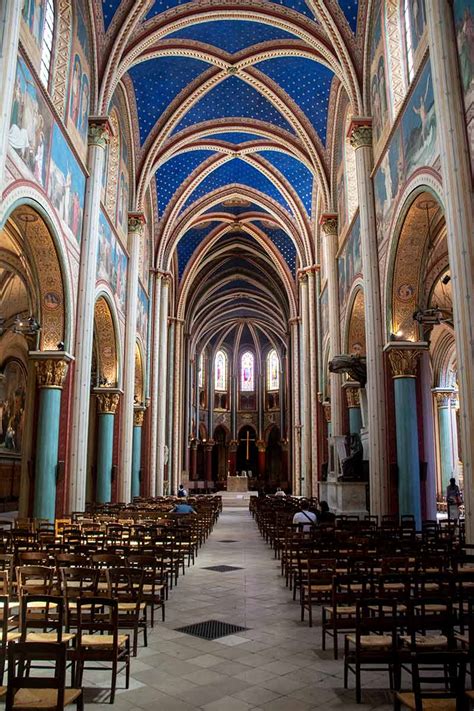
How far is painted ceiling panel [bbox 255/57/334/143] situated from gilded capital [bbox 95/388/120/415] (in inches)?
577

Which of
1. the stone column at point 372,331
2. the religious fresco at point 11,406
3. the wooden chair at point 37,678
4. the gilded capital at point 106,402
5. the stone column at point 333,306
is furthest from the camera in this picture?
the religious fresco at point 11,406

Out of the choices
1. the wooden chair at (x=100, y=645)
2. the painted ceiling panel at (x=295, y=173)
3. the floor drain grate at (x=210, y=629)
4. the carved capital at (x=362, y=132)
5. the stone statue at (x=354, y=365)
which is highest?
the painted ceiling panel at (x=295, y=173)

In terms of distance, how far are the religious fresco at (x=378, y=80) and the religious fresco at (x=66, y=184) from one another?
8.98m

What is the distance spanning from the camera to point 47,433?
16.4 metres

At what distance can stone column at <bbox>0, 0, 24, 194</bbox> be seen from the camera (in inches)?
420

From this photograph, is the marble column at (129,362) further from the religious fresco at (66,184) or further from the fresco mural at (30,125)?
the fresco mural at (30,125)

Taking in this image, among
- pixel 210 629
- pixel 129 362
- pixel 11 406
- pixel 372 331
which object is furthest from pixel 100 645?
pixel 11 406

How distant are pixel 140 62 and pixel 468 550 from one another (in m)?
21.1

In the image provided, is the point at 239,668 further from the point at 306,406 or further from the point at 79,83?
the point at 306,406

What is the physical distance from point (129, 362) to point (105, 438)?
11.1 ft

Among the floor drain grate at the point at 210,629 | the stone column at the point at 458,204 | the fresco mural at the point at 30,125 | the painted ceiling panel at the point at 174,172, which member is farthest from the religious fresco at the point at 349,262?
the floor drain grate at the point at 210,629

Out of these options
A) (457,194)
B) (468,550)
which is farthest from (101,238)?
(468,550)

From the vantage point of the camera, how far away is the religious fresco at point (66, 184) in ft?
51.2

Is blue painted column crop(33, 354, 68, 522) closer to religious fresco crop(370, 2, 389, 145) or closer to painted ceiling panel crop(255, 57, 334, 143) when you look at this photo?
religious fresco crop(370, 2, 389, 145)
